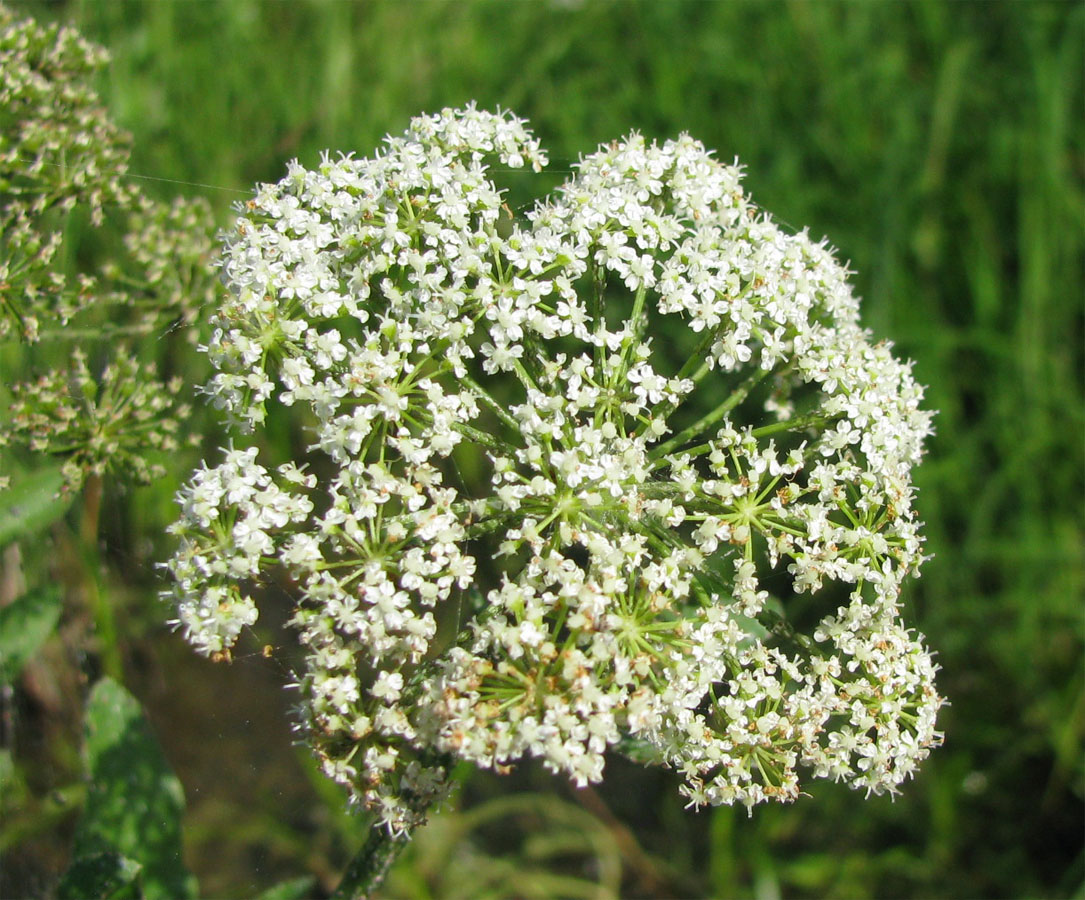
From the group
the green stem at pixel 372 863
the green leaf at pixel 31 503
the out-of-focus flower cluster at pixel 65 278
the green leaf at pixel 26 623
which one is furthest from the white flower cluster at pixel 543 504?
the green leaf at pixel 26 623

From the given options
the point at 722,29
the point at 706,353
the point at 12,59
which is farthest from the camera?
the point at 722,29

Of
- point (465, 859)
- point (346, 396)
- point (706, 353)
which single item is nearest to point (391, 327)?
point (346, 396)

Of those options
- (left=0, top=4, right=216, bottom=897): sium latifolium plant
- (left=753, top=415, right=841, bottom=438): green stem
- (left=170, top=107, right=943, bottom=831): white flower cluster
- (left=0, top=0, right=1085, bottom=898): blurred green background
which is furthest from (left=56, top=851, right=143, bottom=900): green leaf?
(left=753, top=415, right=841, bottom=438): green stem

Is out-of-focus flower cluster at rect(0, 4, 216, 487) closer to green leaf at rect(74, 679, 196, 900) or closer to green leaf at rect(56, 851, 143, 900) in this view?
green leaf at rect(74, 679, 196, 900)

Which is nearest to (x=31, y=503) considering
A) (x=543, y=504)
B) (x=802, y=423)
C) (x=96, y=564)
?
(x=96, y=564)

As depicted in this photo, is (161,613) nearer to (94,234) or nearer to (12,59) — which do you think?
(94,234)

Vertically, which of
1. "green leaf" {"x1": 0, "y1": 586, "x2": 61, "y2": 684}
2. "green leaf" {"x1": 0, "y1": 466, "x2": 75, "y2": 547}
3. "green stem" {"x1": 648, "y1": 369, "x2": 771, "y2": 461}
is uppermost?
"green stem" {"x1": 648, "y1": 369, "x2": 771, "y2": 461}
